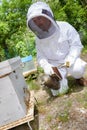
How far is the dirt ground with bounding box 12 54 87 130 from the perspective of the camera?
3126 millimetres

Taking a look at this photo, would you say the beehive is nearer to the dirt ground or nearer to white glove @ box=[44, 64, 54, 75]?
the dirt ground

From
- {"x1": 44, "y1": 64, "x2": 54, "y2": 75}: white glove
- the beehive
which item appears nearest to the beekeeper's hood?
{"x1": 44, "y1": 64, "x2": 54, "y2": 75}: white glove

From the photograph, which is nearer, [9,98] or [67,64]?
[9,98]

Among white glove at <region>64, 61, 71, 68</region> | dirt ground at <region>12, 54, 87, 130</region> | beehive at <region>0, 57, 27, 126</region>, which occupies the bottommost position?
dirt ground at <region>12, 54, 87, 130</region>

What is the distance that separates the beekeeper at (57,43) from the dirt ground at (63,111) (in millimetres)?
158

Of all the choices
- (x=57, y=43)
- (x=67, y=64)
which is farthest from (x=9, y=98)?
(x=57, y=43)

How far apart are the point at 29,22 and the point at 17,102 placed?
4.52 ft

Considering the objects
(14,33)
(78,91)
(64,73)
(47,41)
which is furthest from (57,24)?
(14,33)

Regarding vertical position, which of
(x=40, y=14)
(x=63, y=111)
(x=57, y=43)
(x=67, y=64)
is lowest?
(x=63, y=111)

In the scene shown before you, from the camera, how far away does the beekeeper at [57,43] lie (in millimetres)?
3846

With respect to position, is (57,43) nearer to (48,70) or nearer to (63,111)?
(48,70)

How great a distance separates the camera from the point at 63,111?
340 cm

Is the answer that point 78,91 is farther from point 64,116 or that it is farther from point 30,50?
point 30,50

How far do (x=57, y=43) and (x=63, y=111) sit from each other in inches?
39.0
